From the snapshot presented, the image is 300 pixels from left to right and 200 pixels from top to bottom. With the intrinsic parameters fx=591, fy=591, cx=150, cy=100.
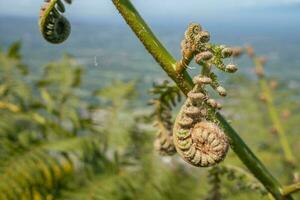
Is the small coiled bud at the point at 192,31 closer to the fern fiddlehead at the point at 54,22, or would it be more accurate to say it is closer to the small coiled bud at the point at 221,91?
the small coiled bud at the point at 221,91

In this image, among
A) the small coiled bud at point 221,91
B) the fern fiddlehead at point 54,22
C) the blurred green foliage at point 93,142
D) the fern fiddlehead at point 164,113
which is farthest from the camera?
the blurred green foliage at point 93,142

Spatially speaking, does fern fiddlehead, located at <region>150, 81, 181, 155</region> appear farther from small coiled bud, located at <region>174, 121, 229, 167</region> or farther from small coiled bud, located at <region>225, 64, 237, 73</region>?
small coiled bud, located at <region>225, 64, 237, 73</region>

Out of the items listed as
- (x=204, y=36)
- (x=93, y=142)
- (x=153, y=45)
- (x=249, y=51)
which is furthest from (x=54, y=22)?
(x=93, y=142)

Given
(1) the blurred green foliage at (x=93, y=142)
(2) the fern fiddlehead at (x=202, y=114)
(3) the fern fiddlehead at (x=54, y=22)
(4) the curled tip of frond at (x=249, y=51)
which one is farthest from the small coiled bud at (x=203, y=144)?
(4) the curled tip of frond at (x=249, y=51)

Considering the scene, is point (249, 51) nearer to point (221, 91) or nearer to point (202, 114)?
point (202, 114)

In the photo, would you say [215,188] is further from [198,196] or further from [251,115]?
[251,115]

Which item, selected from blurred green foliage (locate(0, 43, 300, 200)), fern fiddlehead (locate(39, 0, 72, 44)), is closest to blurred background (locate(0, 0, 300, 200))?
blurred green foliage (locate(0, 43, 300, 200))

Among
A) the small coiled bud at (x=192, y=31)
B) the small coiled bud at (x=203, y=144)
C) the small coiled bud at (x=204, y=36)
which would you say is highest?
the small coiled bud at (x=192, y=31)
